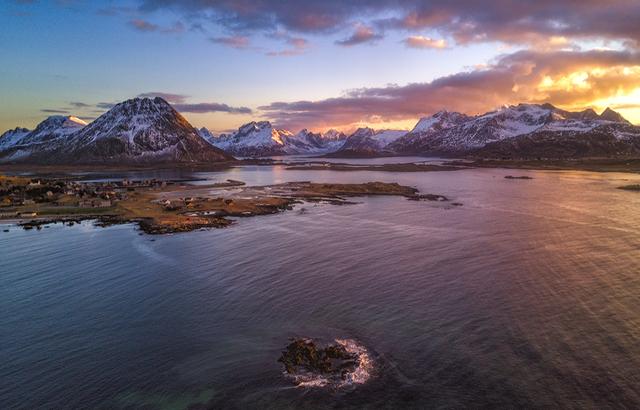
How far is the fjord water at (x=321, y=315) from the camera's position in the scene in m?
25.9

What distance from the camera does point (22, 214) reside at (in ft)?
285

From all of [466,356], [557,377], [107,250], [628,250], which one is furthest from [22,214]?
[628,250]

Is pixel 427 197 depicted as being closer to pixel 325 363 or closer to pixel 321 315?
pixel 321 315

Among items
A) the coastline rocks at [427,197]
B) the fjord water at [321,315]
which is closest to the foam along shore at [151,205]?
the coastline rocks at [427,197]

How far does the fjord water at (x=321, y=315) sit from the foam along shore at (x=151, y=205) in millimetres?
11180

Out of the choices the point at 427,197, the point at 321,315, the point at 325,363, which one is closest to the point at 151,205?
the point at 427,197

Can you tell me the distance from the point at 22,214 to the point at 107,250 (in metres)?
40.6

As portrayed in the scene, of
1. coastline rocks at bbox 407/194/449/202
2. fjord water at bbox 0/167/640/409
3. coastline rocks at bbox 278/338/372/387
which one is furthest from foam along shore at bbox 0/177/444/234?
coastline rocks at bbox 278/338/372/387

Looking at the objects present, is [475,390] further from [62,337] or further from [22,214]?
[22,214]

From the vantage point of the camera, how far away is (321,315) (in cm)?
3672

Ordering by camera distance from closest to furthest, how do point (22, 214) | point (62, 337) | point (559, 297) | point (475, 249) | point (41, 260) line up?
point (62, 337)
point (559, 297)
point (41, 260)
point (475, 249)
point (22, 214)

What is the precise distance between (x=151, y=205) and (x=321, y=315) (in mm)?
73294

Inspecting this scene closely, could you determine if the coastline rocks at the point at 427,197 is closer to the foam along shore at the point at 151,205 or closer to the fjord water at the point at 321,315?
the foam along shore at the point at 151,205

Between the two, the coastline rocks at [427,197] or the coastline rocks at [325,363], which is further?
the coastline rocks at [427,197]
